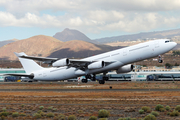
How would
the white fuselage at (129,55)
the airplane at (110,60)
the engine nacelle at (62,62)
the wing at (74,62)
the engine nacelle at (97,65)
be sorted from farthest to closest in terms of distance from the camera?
the wing at (74,62) < the engine nacelle at (97,65) < the engine nacelle at (62,62) < the airplane at (110,60) < the white fuselage at (129,55)

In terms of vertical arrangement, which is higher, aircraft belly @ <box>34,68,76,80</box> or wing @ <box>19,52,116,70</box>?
wing @ <box>19,52,116,70</box>

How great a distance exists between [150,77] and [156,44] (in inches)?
2428

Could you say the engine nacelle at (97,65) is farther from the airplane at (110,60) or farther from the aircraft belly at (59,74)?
the aircraft belly at (59,74)

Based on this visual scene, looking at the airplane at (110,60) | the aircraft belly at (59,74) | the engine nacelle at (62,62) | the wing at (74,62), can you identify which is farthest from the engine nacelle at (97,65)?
the aircraft belly at (59,74)

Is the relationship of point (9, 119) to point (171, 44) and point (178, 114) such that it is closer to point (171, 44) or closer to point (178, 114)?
point (178, 114)

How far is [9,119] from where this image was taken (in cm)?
2028

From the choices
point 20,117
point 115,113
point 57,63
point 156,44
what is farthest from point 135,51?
point 20,117

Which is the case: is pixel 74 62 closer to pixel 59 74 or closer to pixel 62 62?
pixel 62 62

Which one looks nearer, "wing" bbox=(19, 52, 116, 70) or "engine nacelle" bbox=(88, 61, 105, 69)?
"engine nacelle" bbox=(88, 61, 105, 69)

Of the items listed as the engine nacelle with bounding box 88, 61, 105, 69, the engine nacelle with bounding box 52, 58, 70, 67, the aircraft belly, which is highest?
the engine nacelle with bounding box 52, 58, 70, 67

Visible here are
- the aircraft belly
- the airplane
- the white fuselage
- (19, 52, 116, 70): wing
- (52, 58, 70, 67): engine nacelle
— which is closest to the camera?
the white fuselage

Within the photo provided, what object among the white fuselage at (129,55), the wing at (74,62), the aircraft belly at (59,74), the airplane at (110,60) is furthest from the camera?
the aircraft belly at (59,74)

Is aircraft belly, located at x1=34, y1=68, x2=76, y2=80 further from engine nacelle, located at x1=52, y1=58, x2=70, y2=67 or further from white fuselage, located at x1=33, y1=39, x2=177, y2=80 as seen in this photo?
engine nacelle, located at x1=52, y1=58, x2=70, y2=67

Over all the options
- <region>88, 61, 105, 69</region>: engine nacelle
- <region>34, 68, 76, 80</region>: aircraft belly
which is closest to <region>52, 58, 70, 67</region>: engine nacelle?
<region>88, 61, 105, 69</region>: engine nacelle
